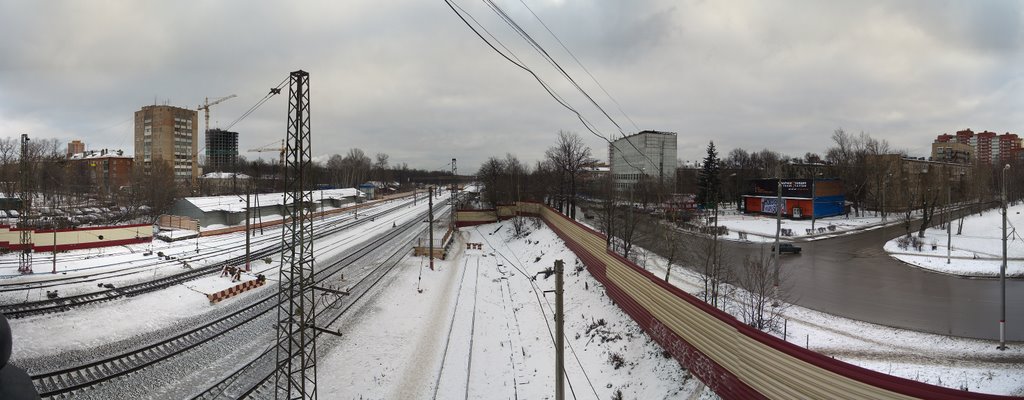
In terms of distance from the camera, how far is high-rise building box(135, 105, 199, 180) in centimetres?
12838

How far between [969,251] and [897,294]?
21801 millimetres

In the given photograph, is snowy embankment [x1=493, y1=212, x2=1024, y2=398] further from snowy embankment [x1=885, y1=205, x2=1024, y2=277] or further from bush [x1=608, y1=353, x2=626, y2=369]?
snowy embankment [x1=885, y1=205, x2=1024, y2=277]

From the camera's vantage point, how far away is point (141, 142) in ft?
437

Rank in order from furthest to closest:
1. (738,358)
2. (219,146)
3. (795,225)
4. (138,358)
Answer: (219,146) < (795,225) < (138,358) < (738,358)

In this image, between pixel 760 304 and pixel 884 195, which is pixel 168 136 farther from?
pixel 884 195

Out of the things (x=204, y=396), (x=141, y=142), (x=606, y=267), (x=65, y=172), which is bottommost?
(x=204, y=396)

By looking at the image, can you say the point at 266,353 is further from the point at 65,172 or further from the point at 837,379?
the point at 65,172

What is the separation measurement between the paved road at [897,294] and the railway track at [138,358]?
80.6 feet

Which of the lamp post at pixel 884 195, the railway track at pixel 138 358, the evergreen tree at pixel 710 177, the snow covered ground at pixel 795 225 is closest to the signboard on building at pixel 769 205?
the snow covered ground at pixel 795 225

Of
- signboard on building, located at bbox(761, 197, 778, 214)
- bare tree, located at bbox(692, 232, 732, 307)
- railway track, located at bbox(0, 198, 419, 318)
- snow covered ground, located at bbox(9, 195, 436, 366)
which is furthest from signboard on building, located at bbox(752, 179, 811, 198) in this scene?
railway track, located at bbox(0, 198, 419, 318)

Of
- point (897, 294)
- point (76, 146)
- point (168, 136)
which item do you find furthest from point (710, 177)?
point (76, 146)

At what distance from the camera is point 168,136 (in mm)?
129125

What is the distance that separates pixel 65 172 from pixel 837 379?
114 metres

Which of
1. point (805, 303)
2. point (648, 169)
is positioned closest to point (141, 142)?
point (648, 169)
